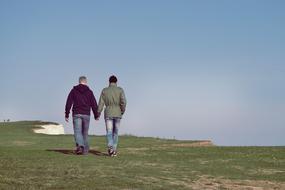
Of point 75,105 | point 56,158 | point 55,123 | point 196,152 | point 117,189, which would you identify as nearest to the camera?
point 117,189

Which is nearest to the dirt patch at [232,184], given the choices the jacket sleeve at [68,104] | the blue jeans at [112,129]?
the blue jeans at [112,129]

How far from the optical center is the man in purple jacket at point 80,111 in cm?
1989

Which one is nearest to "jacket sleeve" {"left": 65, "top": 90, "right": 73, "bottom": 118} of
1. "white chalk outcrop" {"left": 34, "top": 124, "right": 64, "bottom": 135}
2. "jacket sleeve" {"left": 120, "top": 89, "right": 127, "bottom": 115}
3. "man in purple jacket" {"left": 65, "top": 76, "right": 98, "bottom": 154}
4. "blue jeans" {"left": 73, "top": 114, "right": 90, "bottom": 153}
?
"man in purple jacket" {"left": 65, "top": 76, "right": 98, "bottom": 154}

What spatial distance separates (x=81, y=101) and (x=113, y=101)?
1.06m

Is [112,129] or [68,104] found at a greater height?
[68,104]

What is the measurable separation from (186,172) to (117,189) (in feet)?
13.1

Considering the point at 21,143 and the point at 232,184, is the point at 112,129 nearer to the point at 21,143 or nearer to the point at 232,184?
the point at 232,184

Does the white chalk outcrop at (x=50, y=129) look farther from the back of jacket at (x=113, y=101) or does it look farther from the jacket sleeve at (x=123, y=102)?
the jacket sleeve at (x=123, y=102)

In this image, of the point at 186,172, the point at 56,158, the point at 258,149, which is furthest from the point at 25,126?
the point at 186,172

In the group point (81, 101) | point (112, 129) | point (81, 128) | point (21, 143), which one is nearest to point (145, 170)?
point (112, 129)

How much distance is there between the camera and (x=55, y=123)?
155 ft

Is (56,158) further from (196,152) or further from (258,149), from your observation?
(258,149)

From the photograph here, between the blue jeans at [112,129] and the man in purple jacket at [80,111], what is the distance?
72 cm

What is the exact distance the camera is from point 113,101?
65.9 feet
